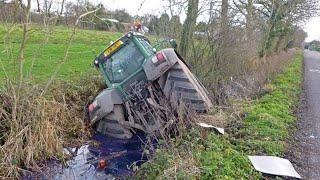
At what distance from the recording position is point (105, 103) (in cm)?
780

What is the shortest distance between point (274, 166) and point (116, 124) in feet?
12.1

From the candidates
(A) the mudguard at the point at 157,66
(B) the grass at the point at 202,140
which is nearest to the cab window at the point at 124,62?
(A) the mudguard at the point at 157,66

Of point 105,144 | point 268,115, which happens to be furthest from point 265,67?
point 105,144

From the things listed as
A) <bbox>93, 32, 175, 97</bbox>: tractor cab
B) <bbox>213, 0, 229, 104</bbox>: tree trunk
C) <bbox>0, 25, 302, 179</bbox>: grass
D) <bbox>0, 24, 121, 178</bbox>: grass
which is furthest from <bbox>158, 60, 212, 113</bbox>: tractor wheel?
<bbox>213, 0, 229, 104</bbox>: tree trunk

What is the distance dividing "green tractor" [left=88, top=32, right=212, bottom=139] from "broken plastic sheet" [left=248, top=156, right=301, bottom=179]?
218 cm

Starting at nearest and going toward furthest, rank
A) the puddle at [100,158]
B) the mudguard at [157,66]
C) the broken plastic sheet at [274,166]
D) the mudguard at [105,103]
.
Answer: the broken plastic sheet at [274,166] → the puddle at [100,158] → the mudguard at [157,66] → the mudguard at [105,103]

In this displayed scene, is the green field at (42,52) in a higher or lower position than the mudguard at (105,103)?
higher

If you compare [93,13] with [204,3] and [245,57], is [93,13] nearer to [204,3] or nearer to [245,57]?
[204,3]

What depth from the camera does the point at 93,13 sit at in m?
6.98

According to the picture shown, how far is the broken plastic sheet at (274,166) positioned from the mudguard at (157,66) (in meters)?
2.84

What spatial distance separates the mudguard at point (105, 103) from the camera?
7.77 meters

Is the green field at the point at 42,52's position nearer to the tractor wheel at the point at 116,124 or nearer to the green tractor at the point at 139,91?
the green tractor at the point at 139,91

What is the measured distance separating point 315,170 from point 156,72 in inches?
139

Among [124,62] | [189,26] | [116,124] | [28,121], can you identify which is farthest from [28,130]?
[189,26]
